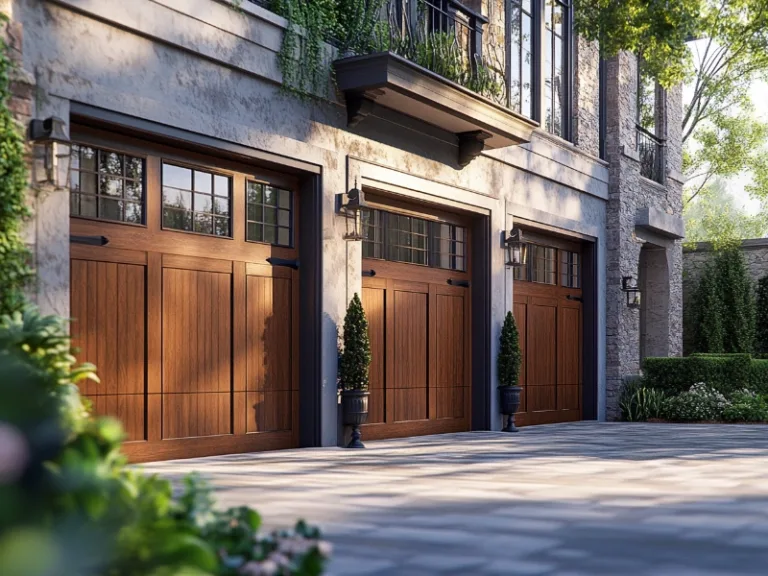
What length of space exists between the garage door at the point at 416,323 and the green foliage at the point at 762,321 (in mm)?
11868

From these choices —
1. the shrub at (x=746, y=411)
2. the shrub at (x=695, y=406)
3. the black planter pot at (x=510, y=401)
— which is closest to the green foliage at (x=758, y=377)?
the shrub at (x=746, y=411)

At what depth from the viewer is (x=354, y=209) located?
35.2 feet

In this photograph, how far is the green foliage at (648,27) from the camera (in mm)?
11242

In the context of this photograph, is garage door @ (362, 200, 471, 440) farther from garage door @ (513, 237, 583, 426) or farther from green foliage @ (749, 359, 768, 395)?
green foliage @ (749, 359, 768, 395)

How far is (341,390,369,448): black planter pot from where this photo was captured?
34.7ft

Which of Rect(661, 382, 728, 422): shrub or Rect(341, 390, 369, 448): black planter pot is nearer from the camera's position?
Rect(341, 390, 369, 448): black planter pot

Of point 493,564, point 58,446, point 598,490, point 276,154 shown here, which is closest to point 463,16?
point 276,154

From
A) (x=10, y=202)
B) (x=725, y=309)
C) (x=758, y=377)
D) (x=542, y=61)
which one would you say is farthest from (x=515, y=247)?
(x=725, y=309)

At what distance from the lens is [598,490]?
22.6ft

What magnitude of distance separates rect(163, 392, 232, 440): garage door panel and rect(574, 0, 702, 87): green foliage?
20.7ft

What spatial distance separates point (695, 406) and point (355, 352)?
27.3 feet

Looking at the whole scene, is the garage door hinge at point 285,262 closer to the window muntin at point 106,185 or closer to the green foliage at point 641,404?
the window muntin at point 106,185

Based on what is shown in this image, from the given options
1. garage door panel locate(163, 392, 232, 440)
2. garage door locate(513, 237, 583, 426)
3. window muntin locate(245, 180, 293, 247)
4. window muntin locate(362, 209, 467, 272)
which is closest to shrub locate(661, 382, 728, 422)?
garage door locate(513, 237, 583, 426)

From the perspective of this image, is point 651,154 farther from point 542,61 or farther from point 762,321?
point 762,321
